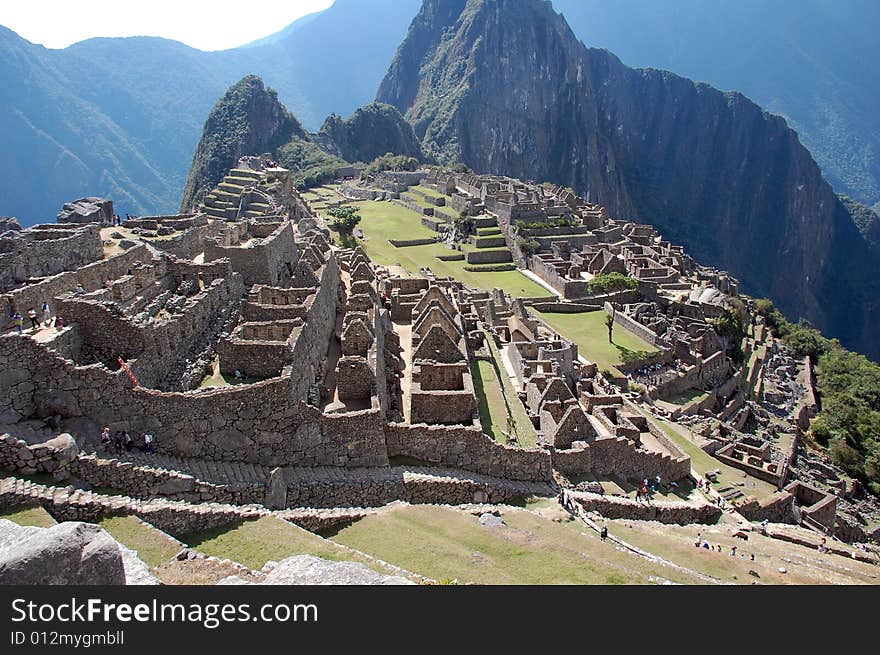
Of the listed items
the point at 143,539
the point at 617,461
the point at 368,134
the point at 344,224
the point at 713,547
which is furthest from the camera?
the point at 368,134

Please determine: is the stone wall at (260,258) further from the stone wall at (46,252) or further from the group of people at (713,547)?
the group of people at (713,547)

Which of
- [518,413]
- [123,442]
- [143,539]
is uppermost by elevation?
[123,442]

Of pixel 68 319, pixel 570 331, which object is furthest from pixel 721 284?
pixel 68 319

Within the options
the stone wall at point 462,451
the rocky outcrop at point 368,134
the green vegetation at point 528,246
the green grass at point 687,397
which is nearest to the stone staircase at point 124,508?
the stone wall at point 462,451

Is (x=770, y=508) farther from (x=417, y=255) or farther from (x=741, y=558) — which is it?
(x=417, y=255)

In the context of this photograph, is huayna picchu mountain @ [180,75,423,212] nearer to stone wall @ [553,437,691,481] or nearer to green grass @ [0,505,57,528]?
stone wall @ [553,437,691,481]

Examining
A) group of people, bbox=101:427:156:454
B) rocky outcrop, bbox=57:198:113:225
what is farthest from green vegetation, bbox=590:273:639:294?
group of people, bbox=101:427:156:454

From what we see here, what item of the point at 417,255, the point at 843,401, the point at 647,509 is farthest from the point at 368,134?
the point at 647,509
